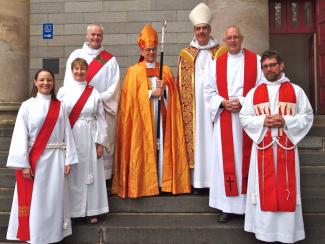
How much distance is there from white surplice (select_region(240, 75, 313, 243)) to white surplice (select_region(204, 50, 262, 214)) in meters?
0.34

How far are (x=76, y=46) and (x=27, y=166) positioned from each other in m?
5.55

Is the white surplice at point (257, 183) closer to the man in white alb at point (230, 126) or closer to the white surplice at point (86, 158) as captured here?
the man in white alb at point (230, 126)

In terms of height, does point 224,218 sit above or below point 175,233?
above

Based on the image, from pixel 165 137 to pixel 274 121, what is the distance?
1.43 meters

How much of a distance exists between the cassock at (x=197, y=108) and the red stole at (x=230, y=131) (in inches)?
14.9

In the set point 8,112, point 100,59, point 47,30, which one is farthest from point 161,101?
point 47,30

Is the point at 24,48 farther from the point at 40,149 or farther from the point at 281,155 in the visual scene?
the point at 281,155

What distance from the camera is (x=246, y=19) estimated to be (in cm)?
611

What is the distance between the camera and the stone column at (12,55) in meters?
6.82

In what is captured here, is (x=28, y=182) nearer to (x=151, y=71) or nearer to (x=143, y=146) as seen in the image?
(x=143, y=146)

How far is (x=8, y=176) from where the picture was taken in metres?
5.04

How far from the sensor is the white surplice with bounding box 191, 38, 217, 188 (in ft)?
15.6

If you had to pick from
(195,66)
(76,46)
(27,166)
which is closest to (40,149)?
(27,166)

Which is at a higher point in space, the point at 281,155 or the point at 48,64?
the point at 48,64
